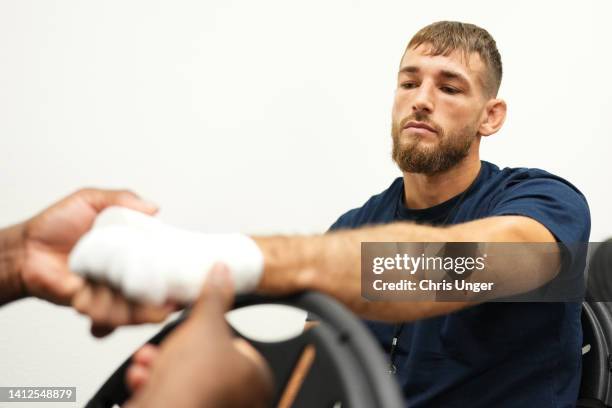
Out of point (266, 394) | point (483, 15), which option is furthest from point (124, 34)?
point (266, 394)

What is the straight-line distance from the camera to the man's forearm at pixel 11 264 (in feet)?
2.24

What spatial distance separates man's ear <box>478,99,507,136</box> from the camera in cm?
128

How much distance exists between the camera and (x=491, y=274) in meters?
0.75

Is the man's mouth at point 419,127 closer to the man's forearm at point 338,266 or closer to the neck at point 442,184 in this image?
the neck at point 442,184

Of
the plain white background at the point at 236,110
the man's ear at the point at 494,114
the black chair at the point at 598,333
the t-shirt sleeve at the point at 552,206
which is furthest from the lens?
the plain white background at the point at 236,110

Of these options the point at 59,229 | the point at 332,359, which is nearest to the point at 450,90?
the point at 59,229

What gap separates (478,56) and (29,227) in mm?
938

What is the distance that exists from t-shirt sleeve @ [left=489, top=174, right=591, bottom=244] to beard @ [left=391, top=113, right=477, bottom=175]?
18 cm

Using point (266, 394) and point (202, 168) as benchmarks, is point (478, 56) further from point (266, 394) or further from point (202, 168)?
point (266, 394)

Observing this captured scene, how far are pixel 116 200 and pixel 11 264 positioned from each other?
0.50ft

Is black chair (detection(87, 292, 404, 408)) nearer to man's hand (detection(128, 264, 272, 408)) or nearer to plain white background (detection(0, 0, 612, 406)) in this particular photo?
man's hand (detection(128, 264, 272, 408))

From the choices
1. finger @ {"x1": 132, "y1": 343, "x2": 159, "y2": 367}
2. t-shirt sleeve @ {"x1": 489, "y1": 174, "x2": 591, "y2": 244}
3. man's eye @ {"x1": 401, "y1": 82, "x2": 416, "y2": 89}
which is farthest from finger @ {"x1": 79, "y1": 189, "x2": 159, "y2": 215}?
man's eye @ {"x1": 401, "y1": 82, "x2": 416, "y2": 89}

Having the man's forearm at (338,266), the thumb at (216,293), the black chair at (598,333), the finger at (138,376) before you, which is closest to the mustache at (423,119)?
the black chair at (598,333)

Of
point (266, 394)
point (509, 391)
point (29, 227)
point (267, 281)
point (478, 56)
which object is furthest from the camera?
point (478, 56)
